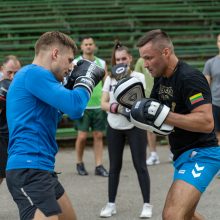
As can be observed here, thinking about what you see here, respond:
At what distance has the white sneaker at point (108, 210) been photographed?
6.17 m

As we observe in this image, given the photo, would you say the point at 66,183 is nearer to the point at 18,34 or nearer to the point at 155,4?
the point at 18,34

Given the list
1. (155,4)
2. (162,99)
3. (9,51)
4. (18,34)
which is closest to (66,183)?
(162,99)

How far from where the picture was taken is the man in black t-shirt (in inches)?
168

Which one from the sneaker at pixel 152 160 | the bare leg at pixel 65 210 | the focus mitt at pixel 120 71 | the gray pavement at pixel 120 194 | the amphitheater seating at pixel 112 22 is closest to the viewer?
the bare leg at pixel 65 210

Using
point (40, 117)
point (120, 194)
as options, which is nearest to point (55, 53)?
point (40, 117)

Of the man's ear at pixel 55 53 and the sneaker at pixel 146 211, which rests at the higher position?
the man's ear at pixel 55 53

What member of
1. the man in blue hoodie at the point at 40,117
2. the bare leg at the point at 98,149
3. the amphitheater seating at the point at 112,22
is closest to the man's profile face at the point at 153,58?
the man in blue hoodie at the point at 40,117

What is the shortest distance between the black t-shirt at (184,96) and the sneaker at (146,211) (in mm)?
1586

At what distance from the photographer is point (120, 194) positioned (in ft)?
23.3

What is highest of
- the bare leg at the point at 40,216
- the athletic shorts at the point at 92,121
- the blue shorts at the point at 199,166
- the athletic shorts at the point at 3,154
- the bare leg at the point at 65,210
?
the blue shorts at the point at 199,166

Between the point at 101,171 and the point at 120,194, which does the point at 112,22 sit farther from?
the point at 120,194

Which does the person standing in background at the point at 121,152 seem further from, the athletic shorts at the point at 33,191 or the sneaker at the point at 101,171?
the athletic shorts at the point at 33,191

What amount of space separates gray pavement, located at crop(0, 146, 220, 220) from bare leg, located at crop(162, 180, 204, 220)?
6.00ft

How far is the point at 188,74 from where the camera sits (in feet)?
14.4
